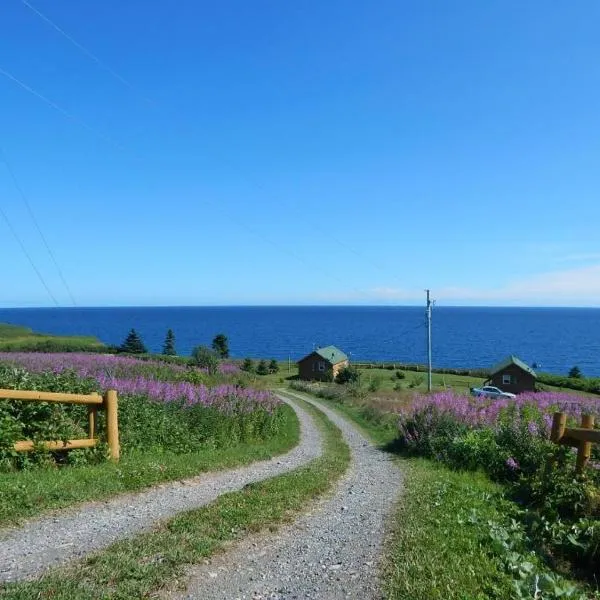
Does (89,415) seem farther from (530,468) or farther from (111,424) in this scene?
(530,468)

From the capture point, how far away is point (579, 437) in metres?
8.76

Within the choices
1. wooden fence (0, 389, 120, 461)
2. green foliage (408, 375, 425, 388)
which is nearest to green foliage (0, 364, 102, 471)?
wooden fence (0, 389, 120, 461)

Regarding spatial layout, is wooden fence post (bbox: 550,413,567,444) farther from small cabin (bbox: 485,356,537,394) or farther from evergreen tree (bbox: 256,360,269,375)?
evergreen tree (bbox: 256,360,269,375)

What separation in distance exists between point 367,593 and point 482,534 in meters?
2.34

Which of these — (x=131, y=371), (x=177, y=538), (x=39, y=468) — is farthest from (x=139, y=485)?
(x=131, y=371)

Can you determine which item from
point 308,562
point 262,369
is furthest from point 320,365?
point 308,562

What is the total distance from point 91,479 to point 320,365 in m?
67.3

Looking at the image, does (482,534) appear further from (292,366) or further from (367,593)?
(292,366)

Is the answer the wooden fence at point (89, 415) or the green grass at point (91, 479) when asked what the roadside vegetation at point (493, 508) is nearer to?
the green grass at point (91, 479)

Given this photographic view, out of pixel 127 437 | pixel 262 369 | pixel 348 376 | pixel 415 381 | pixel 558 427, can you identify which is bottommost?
pixel 415 381

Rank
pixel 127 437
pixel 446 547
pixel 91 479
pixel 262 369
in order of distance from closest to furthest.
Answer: pixel 446 547, pixel 91 479, pixel 127 437, pixel 262 369

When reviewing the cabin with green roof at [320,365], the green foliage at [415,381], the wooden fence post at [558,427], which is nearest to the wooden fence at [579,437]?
the wooden fence post at [558,427]

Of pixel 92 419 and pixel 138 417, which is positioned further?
pixel 138 417

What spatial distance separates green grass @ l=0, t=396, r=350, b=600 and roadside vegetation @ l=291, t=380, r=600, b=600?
1.66 metres
